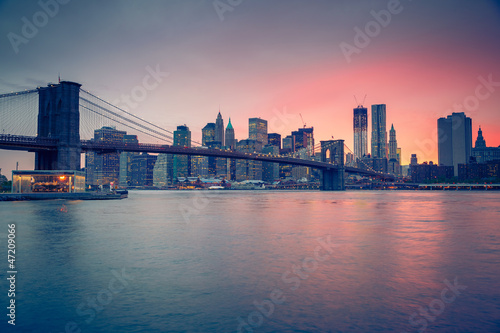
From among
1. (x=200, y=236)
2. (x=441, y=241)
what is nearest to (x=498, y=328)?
(x=441, y=241)

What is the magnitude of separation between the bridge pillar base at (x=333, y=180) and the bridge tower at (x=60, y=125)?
103216 millimetres

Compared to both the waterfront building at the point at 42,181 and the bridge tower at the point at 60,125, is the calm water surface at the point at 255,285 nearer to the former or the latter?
the waterfront building at the point at 42,181

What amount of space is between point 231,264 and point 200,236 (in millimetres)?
8003

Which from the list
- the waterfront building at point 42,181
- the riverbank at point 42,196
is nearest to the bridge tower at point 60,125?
the waterfront building at point 42,181

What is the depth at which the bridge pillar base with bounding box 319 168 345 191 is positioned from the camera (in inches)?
5827

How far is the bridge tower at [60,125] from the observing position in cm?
6581

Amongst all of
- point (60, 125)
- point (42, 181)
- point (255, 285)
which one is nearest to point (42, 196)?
point (42, 181)

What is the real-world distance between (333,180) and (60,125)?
11021 centimetres

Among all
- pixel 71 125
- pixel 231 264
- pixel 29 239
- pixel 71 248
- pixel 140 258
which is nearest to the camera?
pixel 231 264

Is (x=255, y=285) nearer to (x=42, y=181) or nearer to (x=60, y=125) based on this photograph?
(x=42, y=181)

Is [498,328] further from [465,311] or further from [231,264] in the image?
[231,264]

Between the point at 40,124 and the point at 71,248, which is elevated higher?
the point at 40,124

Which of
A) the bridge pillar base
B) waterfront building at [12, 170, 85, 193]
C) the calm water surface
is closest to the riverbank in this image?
waterfront building at [12, 170, 85, 193]

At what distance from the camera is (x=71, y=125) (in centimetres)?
6706
